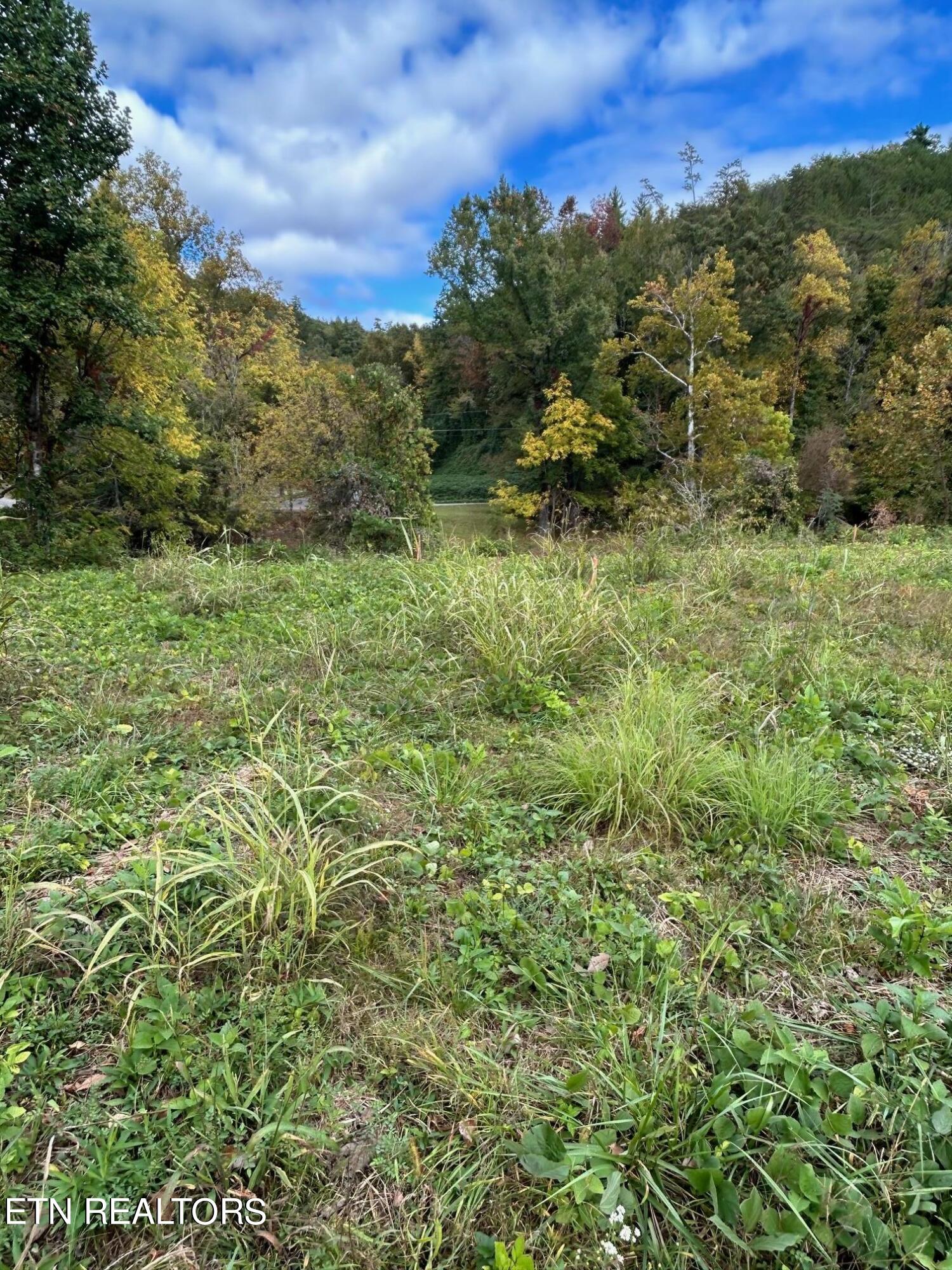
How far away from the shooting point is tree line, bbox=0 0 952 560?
8805 millimetres

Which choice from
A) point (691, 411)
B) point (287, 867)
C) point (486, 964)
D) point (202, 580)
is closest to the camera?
point (486, 964)

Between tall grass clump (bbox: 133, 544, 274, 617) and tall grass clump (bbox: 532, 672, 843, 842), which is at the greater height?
tall grass clump (bbox: 133, 544, 274, 617)

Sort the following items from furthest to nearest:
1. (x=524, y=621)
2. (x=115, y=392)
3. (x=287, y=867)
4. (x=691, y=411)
Result: (x=691, y=411) < (x=115, y=392) < (x=524, y=621) < (x=287, y=867)

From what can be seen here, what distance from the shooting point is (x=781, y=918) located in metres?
1.63

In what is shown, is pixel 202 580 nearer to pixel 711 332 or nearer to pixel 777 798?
pixel 777 798

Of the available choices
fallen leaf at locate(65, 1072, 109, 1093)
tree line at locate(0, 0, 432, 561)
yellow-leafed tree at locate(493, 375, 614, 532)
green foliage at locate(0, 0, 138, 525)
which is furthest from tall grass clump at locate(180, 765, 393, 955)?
yellow-leafed tree at locate(493, 375, 614, 532)

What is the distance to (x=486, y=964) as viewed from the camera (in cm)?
150

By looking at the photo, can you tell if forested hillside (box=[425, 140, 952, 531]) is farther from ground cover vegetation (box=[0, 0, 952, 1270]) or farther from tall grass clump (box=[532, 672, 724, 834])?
tall grass clump (box=[532, 672, 724, 834])

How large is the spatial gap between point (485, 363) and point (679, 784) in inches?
1066

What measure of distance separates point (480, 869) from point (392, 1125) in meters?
0.73

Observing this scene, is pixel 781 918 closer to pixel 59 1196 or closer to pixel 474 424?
pixel 59 1196

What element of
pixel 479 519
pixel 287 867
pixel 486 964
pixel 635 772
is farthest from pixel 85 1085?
pixel 479 519

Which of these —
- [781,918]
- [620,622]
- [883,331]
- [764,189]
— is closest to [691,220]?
[883,331]

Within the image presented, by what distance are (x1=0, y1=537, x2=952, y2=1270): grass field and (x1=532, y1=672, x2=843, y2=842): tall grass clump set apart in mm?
13
